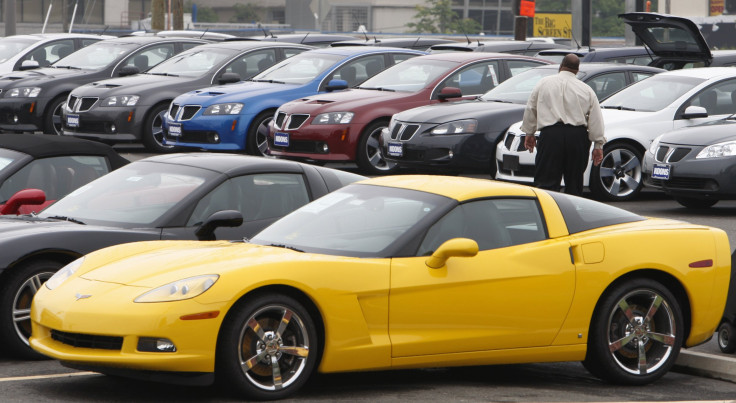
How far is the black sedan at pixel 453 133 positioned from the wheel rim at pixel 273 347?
9137 mm

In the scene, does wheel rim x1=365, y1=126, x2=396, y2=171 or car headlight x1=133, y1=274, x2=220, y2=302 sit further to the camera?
wheel rim x1=365, y1=126, x2=396, y2=171

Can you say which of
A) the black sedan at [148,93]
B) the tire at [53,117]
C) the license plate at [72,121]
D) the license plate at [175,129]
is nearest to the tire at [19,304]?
the license plate at [175,129]

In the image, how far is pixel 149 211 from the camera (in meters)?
8.60

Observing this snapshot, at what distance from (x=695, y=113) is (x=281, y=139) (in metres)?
5.38

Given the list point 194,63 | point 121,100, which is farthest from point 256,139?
point 194,63

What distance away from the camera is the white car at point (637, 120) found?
1510 cm

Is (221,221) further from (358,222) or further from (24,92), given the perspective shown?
(24,92)

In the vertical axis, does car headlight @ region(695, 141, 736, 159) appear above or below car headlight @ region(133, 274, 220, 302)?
above

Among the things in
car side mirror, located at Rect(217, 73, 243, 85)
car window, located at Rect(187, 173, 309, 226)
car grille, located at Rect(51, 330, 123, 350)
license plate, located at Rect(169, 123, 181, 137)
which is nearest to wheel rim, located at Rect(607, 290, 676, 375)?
car window, located at Rect(187, 173, 309, 226)

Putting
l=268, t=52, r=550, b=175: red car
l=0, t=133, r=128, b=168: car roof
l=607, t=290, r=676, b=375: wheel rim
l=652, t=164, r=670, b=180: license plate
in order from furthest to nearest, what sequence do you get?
l=268, t=52, r=550, b=175: red car < l=652, t=164, r=670, b=180: license plate < l=0, t=133, r=128, b=168: car roof < l=607, t=290, r=676, b=375: wheel rim

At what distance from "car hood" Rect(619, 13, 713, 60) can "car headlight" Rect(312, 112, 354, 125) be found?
439 centimetres

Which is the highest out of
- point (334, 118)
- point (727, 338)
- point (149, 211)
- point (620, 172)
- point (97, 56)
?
point (97, 56)

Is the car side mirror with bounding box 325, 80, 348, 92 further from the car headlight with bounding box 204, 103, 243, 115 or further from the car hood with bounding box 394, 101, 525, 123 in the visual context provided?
the car hood with bounding box 394, 101, 525, 123

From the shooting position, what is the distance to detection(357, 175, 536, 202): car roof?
284 inches
